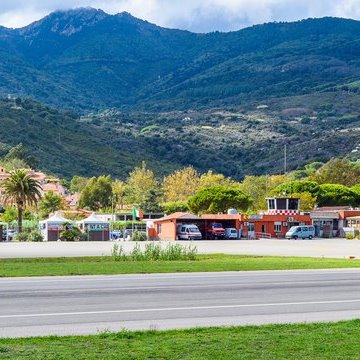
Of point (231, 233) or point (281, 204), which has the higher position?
point (281, 204)

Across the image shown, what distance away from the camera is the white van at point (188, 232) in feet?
287

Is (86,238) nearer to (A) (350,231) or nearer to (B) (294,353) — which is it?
(A) (350,231)

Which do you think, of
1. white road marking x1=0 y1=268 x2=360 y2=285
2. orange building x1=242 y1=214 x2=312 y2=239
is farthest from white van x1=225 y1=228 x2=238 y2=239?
white road marking x1=0 y1=268 x2=360 y2=285

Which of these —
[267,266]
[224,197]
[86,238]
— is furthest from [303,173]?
[267,266]

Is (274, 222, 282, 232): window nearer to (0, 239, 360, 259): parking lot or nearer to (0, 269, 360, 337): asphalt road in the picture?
(0, 239, 360, 259): parking lot

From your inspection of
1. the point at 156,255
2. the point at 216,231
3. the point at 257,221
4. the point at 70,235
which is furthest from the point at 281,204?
the point at 156,255

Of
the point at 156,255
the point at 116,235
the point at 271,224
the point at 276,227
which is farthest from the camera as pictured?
the point at 276,227

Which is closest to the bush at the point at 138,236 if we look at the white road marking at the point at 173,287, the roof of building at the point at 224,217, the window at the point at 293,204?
the roof of building at the point at 224,217

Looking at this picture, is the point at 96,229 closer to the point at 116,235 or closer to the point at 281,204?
the point at 116,235

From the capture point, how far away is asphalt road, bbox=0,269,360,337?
60.2 feet

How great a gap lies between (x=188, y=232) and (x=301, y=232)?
12206 millimetres

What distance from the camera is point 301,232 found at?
295 ft

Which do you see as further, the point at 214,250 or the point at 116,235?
the point at 116,235

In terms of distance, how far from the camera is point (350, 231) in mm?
95500
